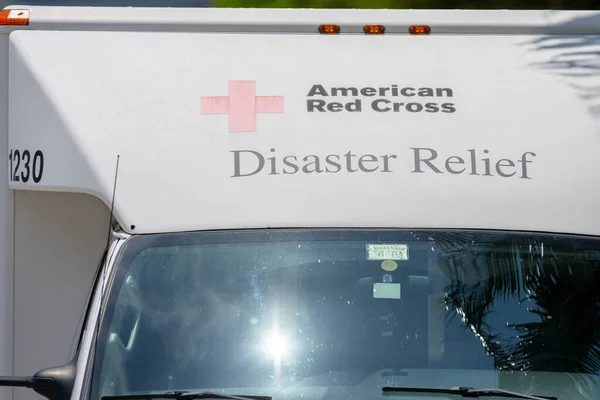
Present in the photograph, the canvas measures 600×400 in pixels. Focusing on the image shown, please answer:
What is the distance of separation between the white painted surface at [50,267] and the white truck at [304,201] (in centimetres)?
1

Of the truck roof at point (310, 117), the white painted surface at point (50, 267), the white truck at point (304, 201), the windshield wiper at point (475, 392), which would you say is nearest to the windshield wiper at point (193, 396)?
the white truck at point (304, 201)

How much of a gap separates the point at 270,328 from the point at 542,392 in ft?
3.16

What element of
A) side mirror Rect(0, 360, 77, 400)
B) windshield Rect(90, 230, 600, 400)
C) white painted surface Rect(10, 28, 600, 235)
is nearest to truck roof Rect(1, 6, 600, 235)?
white painted surface Rect(10, 28, 600, 235)

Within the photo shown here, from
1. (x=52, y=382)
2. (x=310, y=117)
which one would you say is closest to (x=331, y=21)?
(x=310, y=117)

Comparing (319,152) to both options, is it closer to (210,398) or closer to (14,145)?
(210,398)

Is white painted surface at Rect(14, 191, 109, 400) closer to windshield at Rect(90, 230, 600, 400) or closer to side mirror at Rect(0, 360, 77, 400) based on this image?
windshield at Rect(90, 230, 600, 400)

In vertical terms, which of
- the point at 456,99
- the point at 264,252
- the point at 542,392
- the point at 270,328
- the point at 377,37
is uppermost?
the point at 377,37

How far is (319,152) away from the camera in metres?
4.16

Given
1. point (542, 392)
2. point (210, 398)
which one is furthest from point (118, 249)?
point (542, 392)

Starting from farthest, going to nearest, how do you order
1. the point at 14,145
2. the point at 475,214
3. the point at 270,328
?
the point at 14,145 < the point at 475,214 < the point at 270,328

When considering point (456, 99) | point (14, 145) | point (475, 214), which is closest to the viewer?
point (475, 214)

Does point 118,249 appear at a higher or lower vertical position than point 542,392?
higher

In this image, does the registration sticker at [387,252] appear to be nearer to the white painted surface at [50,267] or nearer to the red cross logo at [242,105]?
the red cross logo at [242,105]

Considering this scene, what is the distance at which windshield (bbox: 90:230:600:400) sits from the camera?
3.60 meters
